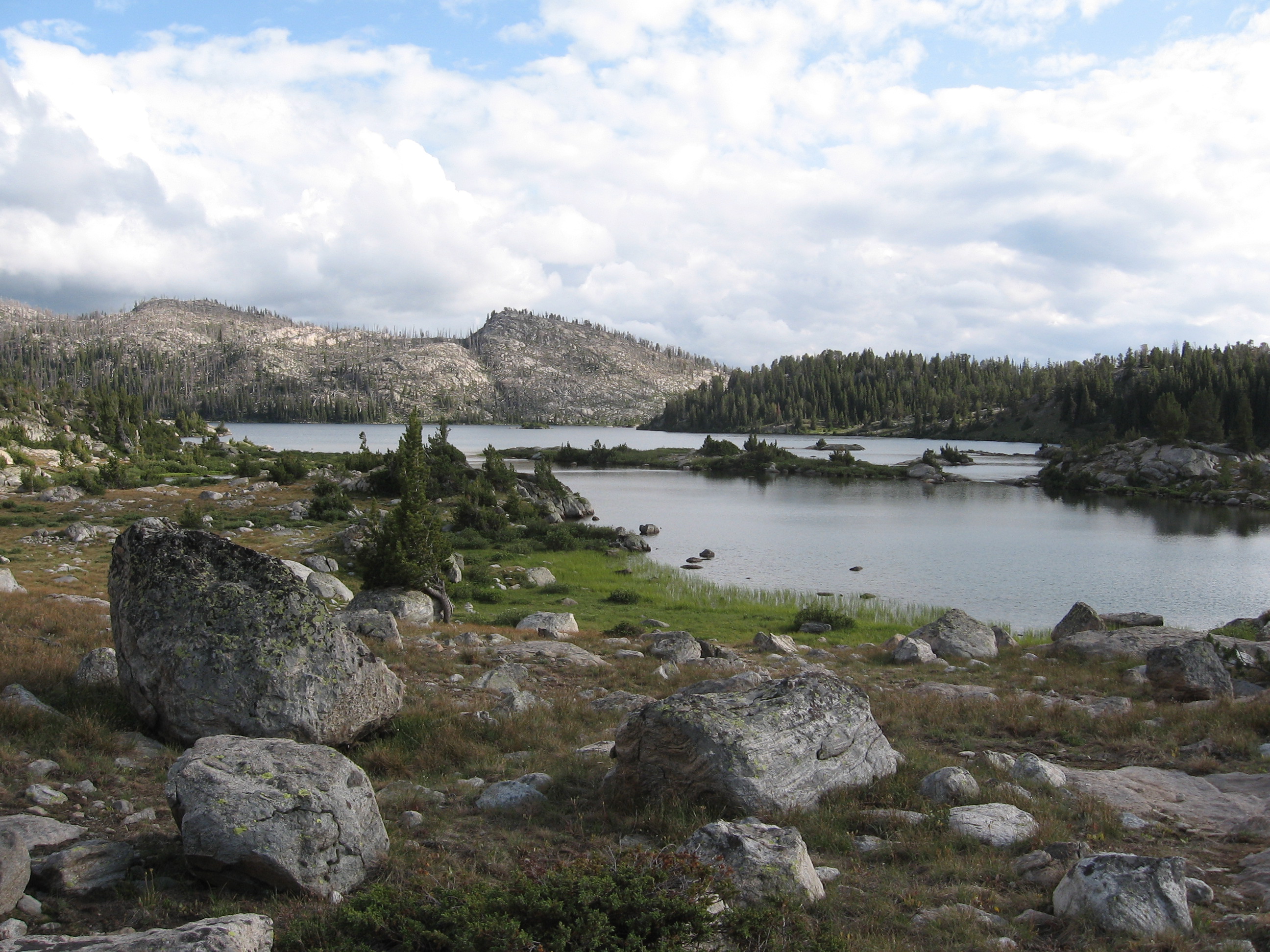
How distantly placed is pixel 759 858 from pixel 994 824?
308 cm

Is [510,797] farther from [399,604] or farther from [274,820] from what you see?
[399,604]

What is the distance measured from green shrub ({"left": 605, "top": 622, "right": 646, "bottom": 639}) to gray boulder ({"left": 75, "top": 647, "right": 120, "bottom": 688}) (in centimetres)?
1238

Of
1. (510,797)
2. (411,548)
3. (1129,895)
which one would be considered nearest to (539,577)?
(411,548)

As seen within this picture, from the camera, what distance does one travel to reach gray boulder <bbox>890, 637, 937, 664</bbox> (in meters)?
19.0

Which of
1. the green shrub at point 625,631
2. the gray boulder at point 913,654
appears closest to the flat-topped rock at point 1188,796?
the gray boulder at point 913,654

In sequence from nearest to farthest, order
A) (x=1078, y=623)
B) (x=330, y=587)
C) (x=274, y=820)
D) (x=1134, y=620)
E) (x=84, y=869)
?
(x=84, y=869), (x=274, y=820), (x=330, y=587), (x=1078, y=623), (x=1134, y=620)

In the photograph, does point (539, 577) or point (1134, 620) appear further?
point (539, 577)

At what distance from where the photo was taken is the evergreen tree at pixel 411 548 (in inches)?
907

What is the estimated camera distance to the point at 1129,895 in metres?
5.79

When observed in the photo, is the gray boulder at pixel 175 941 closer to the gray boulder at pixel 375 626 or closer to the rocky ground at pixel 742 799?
the rocky ground at pixel 742 799

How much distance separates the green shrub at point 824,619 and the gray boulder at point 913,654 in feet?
18.7

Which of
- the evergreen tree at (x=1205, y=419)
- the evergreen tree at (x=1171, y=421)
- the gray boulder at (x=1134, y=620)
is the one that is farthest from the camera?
the evergreen tree at (x=1205, y=419)

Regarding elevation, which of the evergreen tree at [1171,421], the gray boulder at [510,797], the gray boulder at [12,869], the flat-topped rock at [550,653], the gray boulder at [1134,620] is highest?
the evergreen tree at [1171,421]

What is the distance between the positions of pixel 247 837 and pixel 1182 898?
24.7 ft
